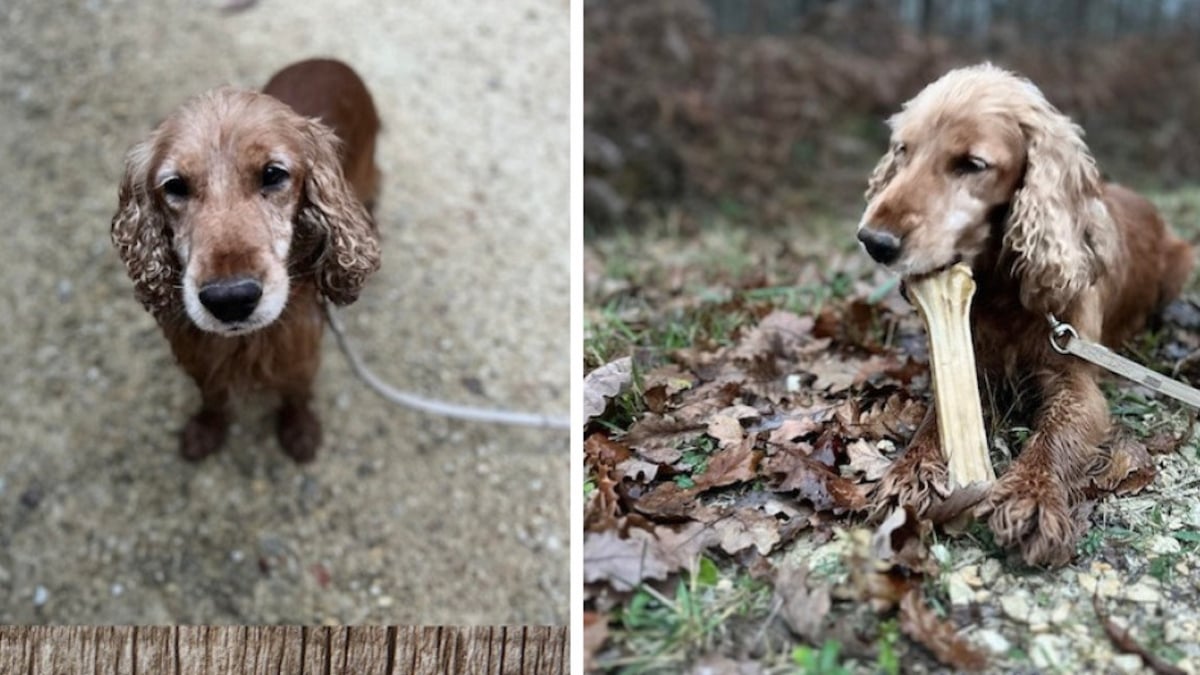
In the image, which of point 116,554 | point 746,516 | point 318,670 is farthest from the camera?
point 116,554

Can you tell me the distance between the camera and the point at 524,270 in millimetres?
4551

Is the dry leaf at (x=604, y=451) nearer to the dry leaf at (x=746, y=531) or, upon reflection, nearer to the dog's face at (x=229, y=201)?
the dry leaf at (x=746, y=531)

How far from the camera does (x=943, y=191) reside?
242 cm

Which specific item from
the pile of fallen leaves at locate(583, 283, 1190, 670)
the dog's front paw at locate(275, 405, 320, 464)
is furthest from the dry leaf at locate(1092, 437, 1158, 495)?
the dog's front paw at locate(275, 405, 320, 464)

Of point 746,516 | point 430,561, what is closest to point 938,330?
point 746,516

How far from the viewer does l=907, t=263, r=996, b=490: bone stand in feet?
7.75

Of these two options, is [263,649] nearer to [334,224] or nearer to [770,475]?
[334,224]

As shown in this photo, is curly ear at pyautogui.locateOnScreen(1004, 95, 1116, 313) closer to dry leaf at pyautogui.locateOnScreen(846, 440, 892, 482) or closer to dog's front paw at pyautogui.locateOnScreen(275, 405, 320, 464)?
dry leaf at pyautogui.locateOnScreen(846, 440, 892, 482)

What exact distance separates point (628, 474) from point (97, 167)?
9.76ft

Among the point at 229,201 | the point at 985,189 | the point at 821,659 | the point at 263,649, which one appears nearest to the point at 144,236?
the point at 229,201

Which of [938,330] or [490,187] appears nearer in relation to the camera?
[938,330]

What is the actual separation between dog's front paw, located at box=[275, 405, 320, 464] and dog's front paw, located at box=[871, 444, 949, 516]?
2.24 metres

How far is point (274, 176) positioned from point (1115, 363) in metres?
2.03

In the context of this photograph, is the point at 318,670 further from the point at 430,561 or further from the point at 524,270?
the point at 524,270
